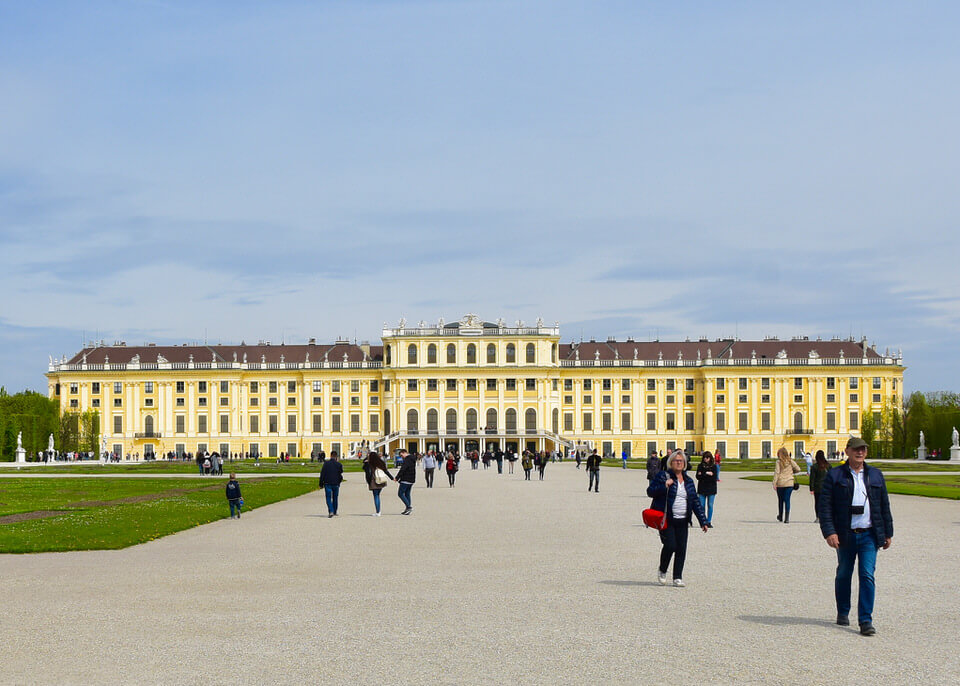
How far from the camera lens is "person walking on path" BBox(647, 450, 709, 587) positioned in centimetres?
1461

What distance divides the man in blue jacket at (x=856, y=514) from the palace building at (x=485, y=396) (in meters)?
112

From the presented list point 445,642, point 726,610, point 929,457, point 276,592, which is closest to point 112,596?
point 276,592

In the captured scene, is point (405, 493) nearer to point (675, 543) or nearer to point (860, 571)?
point (675, 543)

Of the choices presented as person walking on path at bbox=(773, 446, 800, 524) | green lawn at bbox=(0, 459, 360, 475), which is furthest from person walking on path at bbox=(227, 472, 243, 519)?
green lawn at bbox=(0, 459, 360, 475)

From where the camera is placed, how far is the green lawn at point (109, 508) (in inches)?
840

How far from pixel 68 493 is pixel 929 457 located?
3301 inches

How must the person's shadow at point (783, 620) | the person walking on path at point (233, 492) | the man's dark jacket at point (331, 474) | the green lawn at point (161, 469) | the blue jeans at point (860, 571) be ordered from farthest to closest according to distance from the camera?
the green lawn at point (161, 469)
the man's dark jacket at point (331, 474)
the person walking on path at point (233, 492)
the person's shadow at point (783, 620)
the blue jeans at point (860, 571)

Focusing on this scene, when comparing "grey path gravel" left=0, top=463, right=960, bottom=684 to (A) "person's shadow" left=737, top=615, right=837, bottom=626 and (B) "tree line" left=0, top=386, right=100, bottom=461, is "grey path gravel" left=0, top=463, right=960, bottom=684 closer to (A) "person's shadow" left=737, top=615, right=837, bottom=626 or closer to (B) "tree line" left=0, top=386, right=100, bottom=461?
(A) "person's shadow" left=737, top=615, right=837, bottom=626

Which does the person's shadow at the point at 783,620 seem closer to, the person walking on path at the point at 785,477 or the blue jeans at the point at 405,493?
the person walking on path at the point at 785,477

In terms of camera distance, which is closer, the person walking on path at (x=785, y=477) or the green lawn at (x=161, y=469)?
the person walking on path at (x=785, y=477)

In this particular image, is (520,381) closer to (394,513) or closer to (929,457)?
(929,457)

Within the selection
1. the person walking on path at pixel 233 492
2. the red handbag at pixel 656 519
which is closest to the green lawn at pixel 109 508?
the person walking on path at pixel 233 492

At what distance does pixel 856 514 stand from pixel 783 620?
1.43 meters

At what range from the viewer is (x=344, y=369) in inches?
5027
